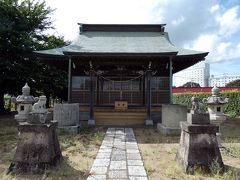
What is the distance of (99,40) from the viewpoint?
15875 millimetres

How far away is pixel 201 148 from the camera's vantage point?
5.50 metres

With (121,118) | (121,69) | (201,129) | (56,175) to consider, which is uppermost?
(121,69)

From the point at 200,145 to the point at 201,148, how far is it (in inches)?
2.5

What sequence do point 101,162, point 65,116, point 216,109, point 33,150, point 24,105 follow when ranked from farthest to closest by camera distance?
1. point 65,116
2. point 24,105
3. point 216,109
4. point 101,162
5. point 33,150

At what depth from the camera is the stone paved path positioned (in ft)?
16.8

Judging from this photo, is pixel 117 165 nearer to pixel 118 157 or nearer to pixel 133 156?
pixel 118 157

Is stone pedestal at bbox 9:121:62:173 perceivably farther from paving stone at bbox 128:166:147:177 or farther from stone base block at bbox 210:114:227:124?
stone base block at bbox 210:114:227:124

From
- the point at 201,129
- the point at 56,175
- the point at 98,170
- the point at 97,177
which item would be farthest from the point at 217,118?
the point at 56,175

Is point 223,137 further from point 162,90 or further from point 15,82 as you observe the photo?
point 15,82

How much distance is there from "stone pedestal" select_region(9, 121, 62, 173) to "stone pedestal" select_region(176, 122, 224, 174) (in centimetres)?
291

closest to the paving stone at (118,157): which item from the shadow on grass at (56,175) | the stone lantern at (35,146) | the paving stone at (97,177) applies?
the shadow on grass at (56,175)

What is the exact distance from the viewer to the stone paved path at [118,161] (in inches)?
201

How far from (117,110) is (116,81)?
2498 millimetres

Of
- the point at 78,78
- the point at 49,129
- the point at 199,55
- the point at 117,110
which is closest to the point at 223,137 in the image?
the point at 199,55
